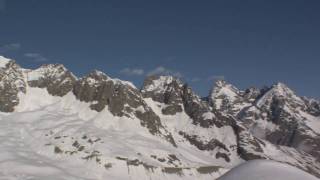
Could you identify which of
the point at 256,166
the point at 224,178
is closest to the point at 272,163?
the point at 256,166

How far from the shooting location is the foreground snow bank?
76.0 feet

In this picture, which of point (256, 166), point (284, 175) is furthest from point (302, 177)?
point (256, 166)

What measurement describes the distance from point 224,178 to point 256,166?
1642 millimetres

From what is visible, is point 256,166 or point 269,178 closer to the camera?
point 269,178

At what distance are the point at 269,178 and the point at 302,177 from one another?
147 centimetres

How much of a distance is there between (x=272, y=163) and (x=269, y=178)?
1805 millimetres

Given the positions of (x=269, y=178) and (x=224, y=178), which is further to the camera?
(x=224, y=178)

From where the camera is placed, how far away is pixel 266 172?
23609mm

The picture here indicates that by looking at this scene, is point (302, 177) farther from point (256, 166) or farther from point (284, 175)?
point (256, 166)

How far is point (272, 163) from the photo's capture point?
81.0ft

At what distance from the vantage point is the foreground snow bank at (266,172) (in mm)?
23150

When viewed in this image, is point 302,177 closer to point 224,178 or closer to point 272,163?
point 272,163

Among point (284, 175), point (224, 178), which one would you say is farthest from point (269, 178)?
point (224, 178)

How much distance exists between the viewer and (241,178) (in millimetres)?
24094
